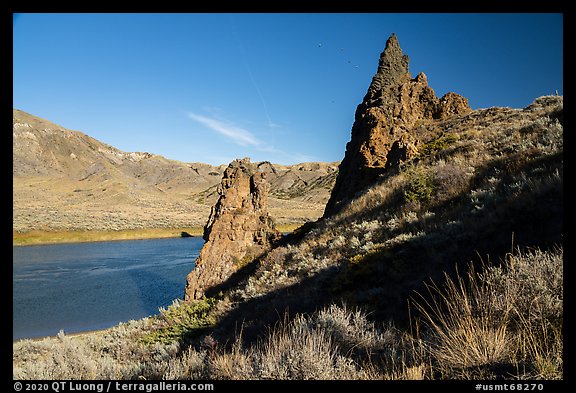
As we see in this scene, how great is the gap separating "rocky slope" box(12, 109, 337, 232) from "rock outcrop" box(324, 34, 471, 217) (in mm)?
56508

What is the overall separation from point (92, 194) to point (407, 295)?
131m

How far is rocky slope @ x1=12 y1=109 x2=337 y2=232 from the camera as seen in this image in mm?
78188

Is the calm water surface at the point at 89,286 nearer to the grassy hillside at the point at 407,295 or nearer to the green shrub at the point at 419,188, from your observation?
the grassy hillside at the point at 407,295

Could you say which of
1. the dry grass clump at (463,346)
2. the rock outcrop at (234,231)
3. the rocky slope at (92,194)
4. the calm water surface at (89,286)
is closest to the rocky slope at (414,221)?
the dry grass clump at (463,346)

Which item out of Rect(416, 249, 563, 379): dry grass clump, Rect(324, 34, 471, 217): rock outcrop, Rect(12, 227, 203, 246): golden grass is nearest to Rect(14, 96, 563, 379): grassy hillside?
Rect(416, 249, 563, 379): dry grass clump

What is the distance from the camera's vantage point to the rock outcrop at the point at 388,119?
61.2ft

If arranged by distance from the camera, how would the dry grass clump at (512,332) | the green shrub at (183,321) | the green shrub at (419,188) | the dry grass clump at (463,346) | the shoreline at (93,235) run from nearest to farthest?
the dry grass clump at (512,332), the dry grass clump at (463,346), the green shrub at (183,321), the green shrub at (419,188), the shoreline at (93,235)

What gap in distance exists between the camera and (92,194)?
116 meters

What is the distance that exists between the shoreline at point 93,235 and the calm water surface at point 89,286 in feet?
20.2

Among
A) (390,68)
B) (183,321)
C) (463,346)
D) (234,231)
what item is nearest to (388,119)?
(390,68)

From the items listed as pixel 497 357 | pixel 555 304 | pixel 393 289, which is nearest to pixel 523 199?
pixel 393 289

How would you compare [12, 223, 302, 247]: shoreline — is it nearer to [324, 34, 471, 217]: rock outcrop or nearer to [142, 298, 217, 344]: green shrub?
[324, 34, 471, 217]: rock outcrop
